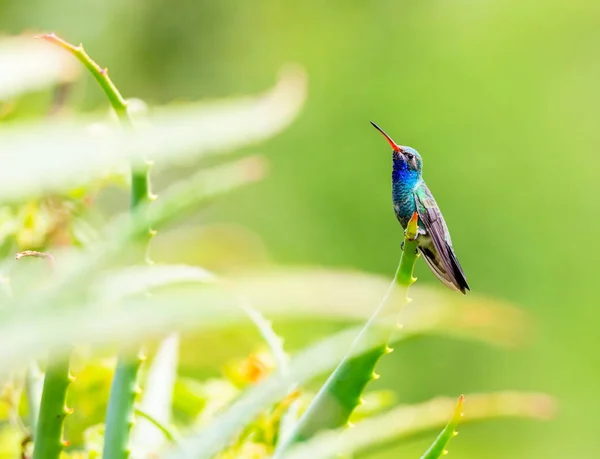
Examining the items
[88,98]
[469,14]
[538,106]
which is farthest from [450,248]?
[469,14]

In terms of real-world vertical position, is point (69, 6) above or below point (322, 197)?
above

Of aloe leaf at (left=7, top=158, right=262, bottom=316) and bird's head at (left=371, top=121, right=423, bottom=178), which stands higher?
bird's head at (left=371, top=121, right=423, bottom=178)

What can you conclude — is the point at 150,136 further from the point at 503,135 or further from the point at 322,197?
the point at 503,135

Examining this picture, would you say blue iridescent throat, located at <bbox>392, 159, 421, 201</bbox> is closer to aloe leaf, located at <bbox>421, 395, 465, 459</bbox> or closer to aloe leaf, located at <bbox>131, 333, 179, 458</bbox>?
aloe leaf, located at <bbox>131, 333, 179, 458</bbox>

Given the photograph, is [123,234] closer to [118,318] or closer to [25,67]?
[25,67]

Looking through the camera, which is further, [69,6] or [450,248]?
[69,6]

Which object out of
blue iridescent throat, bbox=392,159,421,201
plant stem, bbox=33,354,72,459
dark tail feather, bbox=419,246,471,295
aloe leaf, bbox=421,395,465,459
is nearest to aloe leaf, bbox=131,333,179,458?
plant stem, bbox=33,354,72,459

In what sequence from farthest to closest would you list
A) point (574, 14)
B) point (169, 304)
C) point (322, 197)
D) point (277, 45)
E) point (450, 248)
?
1. point (277, 45)
2. point (574, 14)
3. point (322, 197)
4. point (450, 248)
5. point (169, 304)
